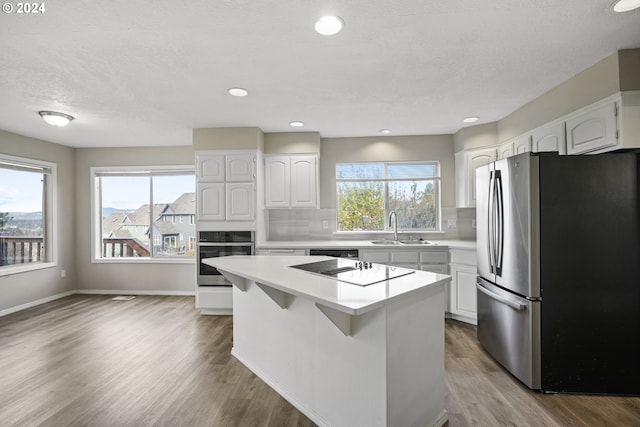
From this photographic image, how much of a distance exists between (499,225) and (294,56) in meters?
2.10

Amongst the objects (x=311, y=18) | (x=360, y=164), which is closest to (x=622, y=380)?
(x=311, y=18)

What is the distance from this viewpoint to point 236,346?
2.92 m

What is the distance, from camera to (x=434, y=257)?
391cm

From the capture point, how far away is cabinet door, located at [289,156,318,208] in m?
4.38

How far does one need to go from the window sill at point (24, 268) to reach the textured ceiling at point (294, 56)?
1.97 m

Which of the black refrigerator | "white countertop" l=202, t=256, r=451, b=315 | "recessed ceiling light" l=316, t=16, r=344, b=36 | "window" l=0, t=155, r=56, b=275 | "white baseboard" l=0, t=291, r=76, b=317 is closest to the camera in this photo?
"white countertop" l=202, t=256, r=451, b=315

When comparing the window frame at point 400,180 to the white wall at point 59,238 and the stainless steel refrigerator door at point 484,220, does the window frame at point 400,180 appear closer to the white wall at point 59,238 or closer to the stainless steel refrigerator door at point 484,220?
the stainless steel refrigerator door at point 484,220

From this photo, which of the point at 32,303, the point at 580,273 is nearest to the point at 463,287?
the point at 580,273

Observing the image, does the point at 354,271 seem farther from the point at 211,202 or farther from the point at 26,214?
the point at 26,214

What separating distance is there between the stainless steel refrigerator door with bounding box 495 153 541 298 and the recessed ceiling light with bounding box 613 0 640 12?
0.91 m

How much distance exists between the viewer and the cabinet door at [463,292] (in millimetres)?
3626

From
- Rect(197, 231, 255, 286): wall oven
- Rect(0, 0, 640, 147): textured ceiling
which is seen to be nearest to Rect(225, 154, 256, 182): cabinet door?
Rect(0, 0, 640, 147): textured ceiling

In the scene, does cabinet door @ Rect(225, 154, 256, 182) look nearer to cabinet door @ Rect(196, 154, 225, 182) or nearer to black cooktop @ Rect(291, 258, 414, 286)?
cabinet door @ Rect(196, 154, 225, 182)

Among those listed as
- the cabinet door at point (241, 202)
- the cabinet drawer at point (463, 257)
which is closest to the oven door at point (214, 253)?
the cabinet door at point (241, 202)
